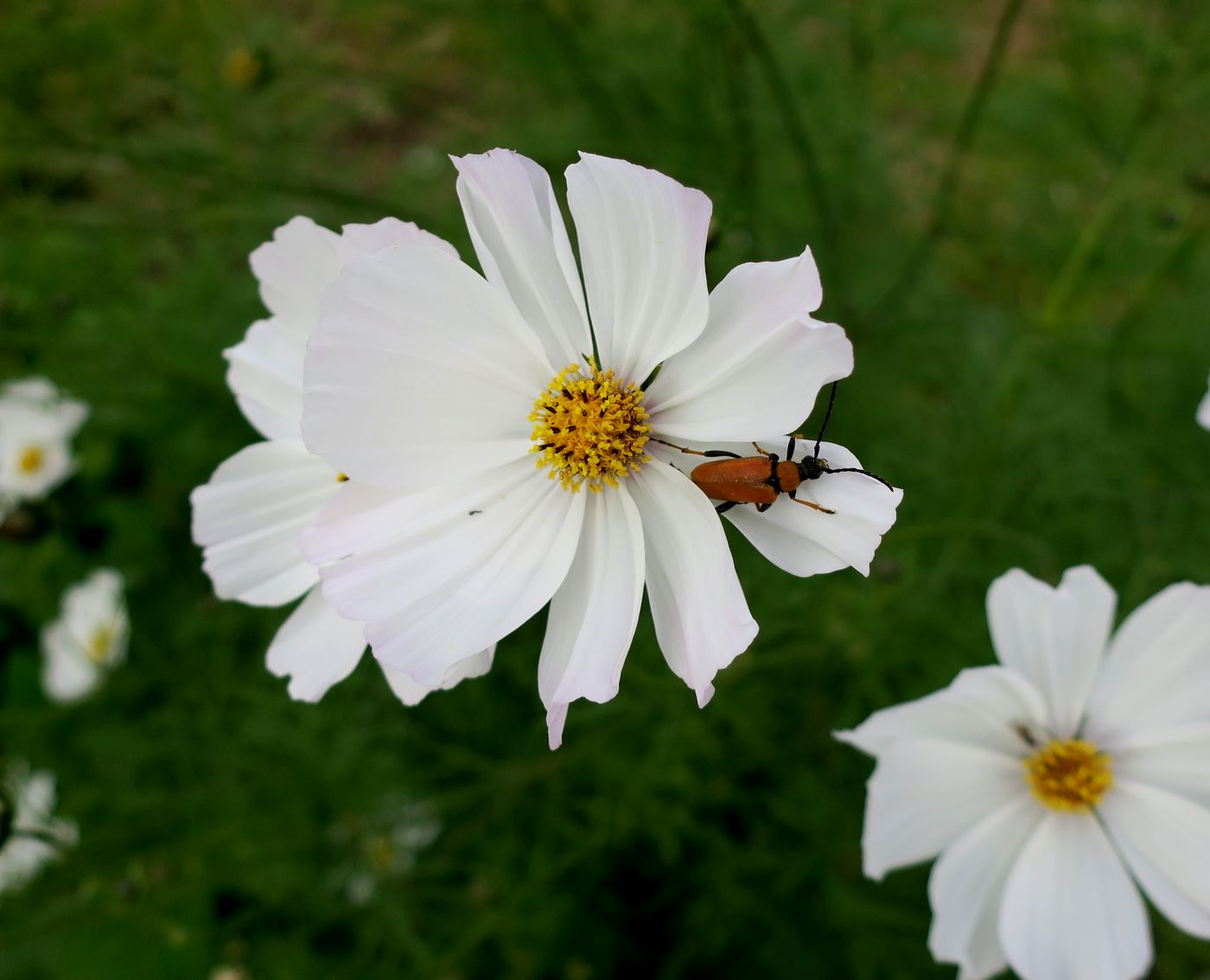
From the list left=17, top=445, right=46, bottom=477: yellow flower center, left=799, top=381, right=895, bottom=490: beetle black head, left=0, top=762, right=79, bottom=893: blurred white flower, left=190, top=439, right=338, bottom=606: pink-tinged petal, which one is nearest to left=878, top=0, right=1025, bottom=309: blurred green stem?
left=799, top=381, right=895, bottom=490: beetle black head

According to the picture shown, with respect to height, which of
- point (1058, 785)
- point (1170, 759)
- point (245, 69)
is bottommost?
point (1058, 785)

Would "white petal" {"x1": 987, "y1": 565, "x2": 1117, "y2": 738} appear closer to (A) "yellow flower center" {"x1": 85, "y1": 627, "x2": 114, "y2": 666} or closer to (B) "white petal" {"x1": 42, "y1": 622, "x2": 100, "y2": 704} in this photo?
(B) "white petal" {"x1": 42, "y1": 622, "x2": 100, "y2": 704}

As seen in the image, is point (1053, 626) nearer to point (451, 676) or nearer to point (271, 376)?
point (451, 676)

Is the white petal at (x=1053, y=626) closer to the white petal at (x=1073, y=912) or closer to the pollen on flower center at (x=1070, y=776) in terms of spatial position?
the pollen on flower center at (x=1070, y=776)

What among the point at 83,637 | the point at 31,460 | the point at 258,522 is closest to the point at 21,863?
the point at 83,637

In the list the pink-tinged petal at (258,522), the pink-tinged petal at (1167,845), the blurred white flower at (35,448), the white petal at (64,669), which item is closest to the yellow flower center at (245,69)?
the blurred white flower at (35,448)

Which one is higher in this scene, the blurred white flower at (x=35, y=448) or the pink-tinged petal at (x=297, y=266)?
the pink-tinged petal at (x=297, y=266)
